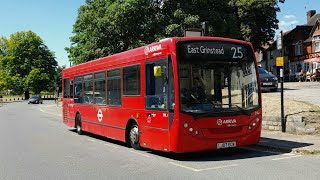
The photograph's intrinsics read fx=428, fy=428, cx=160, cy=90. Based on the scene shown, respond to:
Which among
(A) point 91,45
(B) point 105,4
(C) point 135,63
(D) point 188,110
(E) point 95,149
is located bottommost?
(E) point 95,149

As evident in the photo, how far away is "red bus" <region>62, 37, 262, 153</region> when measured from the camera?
389 inches

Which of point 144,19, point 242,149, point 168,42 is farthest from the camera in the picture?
point 144,19

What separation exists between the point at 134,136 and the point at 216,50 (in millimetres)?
3545

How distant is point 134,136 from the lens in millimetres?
12188

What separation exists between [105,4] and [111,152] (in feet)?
73.9

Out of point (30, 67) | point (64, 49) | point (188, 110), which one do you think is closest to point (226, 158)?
point (188, 110)

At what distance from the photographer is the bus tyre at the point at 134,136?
39.4ft

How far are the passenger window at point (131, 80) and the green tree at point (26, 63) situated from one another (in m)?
85.0

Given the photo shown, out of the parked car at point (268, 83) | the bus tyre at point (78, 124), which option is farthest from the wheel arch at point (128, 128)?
the parked car at point (268, 83)

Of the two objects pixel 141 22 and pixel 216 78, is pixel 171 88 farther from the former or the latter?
pixel 141 22

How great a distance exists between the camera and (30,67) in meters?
97.8

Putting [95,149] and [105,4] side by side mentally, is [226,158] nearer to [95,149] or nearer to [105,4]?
[95,149]

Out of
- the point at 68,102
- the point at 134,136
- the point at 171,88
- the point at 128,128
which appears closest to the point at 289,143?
the point at 171,88

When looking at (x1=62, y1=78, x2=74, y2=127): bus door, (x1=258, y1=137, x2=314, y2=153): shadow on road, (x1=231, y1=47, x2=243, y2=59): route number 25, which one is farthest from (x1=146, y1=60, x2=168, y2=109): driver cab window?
(x1=62, y1=78, x2=74, y2=127): bus door
